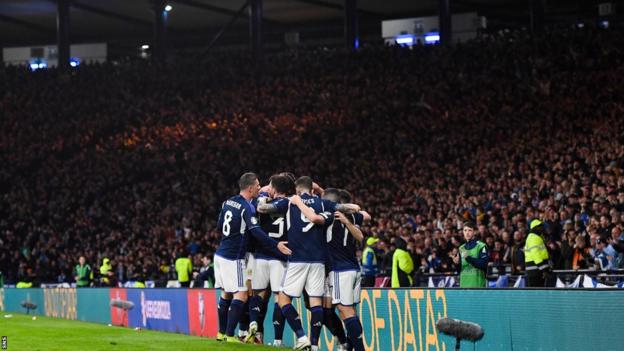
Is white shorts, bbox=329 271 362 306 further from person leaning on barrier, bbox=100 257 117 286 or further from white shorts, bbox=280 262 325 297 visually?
person leaning on barrier, bbox=100 257 117 286

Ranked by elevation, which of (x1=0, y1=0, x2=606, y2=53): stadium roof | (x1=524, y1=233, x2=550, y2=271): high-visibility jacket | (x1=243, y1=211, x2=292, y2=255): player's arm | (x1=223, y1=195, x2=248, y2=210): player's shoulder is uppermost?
(x1=0, y1=0, x2=606, y2=53): stadium roof

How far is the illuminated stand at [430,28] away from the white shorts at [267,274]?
37.9 m

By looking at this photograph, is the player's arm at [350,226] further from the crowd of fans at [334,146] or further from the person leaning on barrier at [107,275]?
the person leaning on barrier at [107,275]

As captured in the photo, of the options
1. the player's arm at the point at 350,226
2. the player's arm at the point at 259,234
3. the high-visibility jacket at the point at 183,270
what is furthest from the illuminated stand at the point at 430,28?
the player's arm at the point at 350,226

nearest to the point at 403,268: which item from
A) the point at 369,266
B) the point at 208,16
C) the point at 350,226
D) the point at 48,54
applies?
the point at 369,266

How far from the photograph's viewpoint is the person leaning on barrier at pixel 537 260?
20.3 meters

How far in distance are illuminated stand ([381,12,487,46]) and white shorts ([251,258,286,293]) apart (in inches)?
1493

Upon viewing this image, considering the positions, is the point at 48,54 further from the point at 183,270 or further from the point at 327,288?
the point at 327,288

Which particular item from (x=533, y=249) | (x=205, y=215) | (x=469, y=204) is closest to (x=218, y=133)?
(x=205, y=215)

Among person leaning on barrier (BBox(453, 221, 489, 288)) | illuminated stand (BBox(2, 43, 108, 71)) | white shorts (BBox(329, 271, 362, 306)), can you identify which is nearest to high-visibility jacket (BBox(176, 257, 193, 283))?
person leaning on barrier (BBox(453, 221, 489, 288))

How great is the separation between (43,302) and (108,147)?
14.6 meters

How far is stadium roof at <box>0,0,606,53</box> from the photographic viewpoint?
57031mm

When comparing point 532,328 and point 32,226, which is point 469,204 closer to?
point 532,328

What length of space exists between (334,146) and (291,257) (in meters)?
28.1
